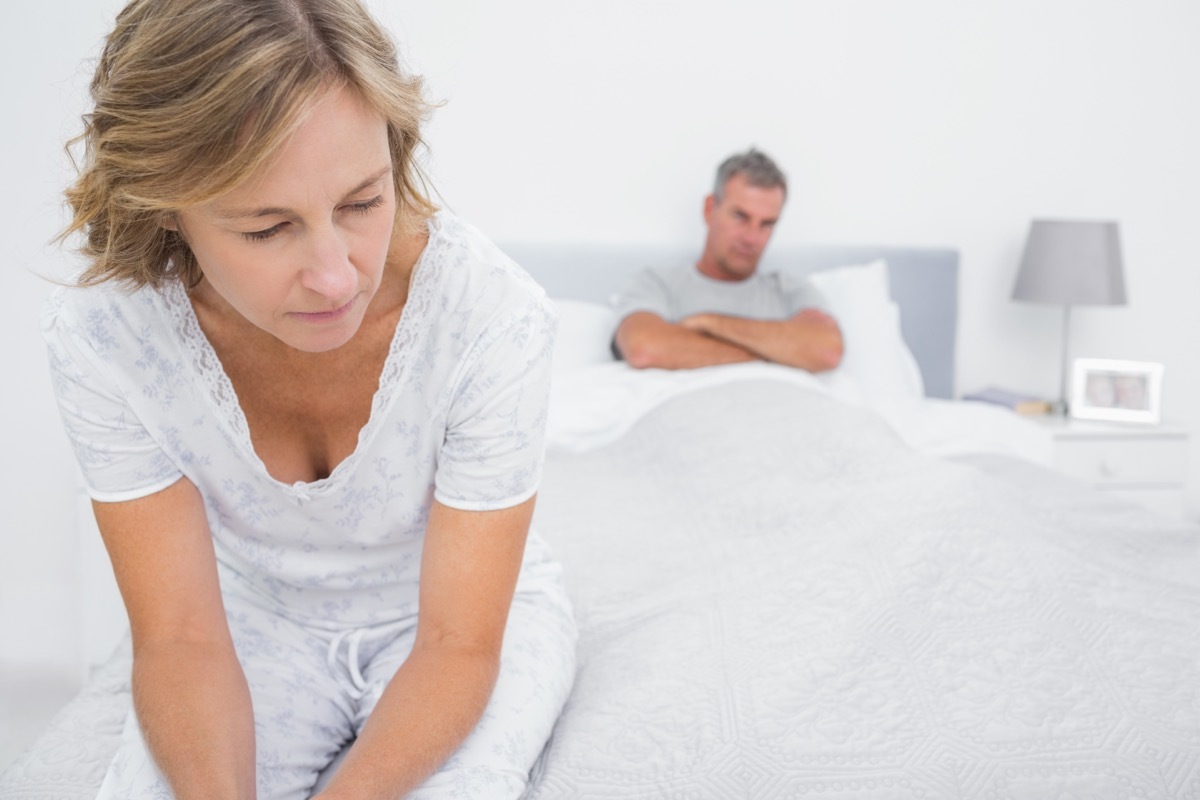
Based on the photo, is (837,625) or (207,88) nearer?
(207,88)

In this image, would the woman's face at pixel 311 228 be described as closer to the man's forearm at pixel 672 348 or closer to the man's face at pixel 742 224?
the man's forearm at pixel 672 348

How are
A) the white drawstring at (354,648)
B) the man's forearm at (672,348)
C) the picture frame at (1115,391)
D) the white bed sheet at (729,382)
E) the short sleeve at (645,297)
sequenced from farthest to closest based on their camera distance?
the picture frame at (1115,391) → the short sleeve at (645,297) → the man's forearm at (672,348) → the white bed sheet at (729,382) → the white drawstring at (354,648)

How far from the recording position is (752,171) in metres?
2.72

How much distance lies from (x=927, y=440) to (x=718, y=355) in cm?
53

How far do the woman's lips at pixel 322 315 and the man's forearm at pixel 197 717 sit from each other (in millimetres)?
355

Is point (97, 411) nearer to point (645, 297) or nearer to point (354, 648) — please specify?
point (354, 648)

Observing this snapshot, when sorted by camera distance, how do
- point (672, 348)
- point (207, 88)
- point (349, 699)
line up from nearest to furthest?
point (207, 88)
point (349, 699)
point (672, 348)

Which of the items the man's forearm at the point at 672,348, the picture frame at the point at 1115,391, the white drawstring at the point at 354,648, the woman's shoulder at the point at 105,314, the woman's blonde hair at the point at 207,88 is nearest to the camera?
the woman's blonde hair at the point at 207,88

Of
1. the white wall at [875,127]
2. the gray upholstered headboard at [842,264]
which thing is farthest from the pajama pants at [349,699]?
the white wall at [875,127]

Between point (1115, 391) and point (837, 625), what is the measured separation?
219cm

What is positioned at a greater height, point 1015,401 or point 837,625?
point 837,625

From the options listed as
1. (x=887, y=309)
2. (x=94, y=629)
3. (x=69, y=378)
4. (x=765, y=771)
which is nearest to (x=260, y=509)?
(x=69, y=378)

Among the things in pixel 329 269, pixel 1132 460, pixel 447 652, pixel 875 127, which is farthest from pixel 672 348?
pixel 329 269

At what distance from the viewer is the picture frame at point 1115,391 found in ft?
9.76
